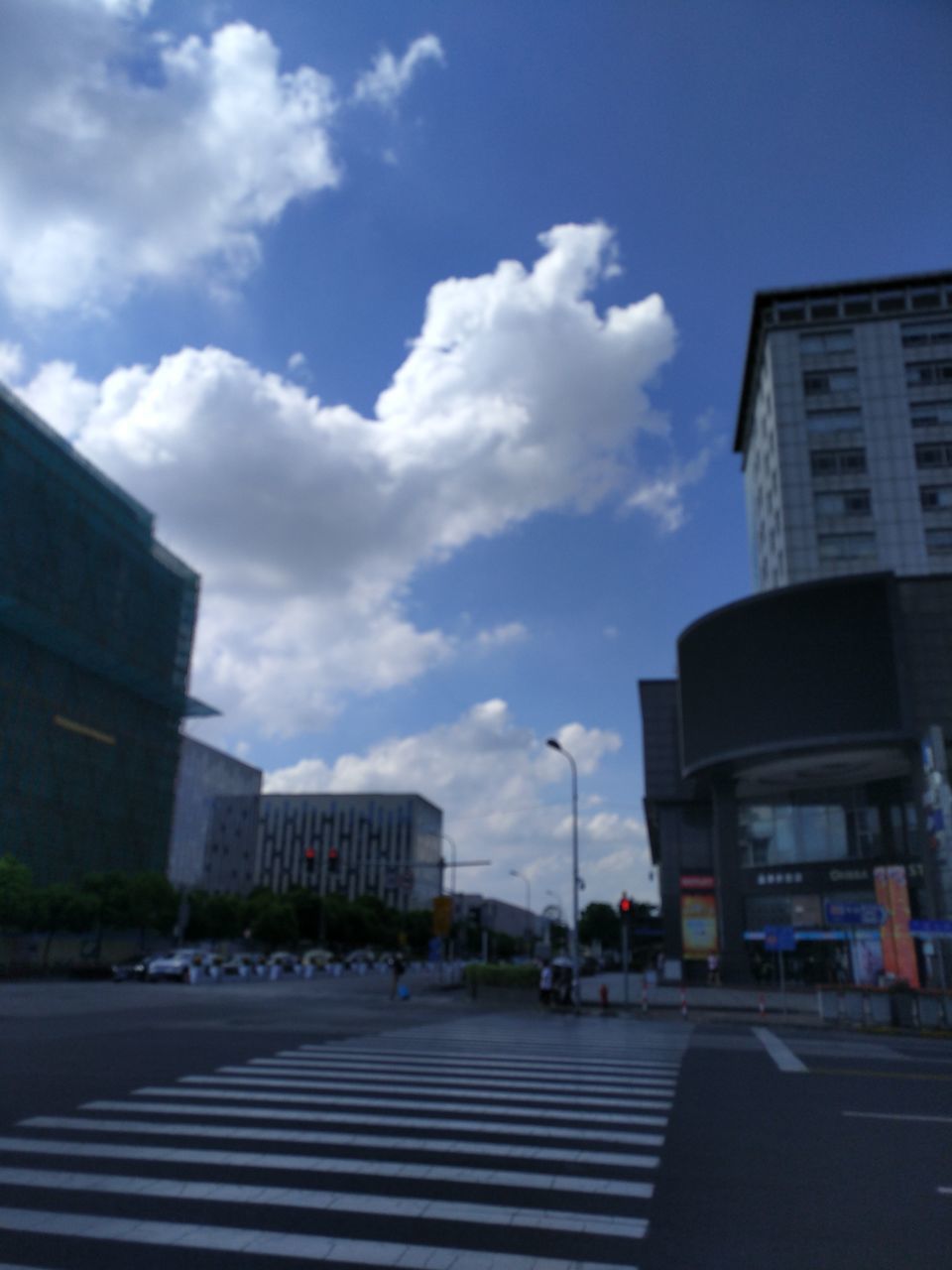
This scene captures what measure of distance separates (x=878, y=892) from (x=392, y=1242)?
147 ft

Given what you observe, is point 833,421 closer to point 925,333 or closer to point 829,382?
point 829,382

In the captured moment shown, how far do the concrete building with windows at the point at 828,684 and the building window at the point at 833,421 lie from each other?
0.15 m

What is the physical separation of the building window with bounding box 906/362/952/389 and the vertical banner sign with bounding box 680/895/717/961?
138 ft

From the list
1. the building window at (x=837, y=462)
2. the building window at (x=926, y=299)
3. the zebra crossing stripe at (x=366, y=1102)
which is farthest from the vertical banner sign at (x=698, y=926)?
the zebra crossing stripe at (x=366, y=1102)

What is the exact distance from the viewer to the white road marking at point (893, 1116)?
11.6 metres

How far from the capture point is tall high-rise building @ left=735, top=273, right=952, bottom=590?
231 ft

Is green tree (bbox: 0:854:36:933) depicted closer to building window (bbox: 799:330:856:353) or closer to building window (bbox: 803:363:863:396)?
building window (bbox: 803:363:863:396)

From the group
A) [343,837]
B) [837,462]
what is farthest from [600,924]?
[837,462]

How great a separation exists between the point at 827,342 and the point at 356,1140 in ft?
255

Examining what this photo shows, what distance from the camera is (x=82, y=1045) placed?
1727cm

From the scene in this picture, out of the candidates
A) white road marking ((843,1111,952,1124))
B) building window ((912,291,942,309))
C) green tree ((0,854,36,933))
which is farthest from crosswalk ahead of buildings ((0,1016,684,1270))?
building window ((912,291,942,309))

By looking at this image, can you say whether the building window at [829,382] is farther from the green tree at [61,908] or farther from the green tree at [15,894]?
the green tree at [15,894]

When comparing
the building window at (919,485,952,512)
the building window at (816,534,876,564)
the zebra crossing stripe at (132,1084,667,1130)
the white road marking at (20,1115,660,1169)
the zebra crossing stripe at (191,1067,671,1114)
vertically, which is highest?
the building window at (919,485,952,512)

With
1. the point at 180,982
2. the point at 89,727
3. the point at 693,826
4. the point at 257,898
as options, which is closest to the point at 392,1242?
the point at 180,982
